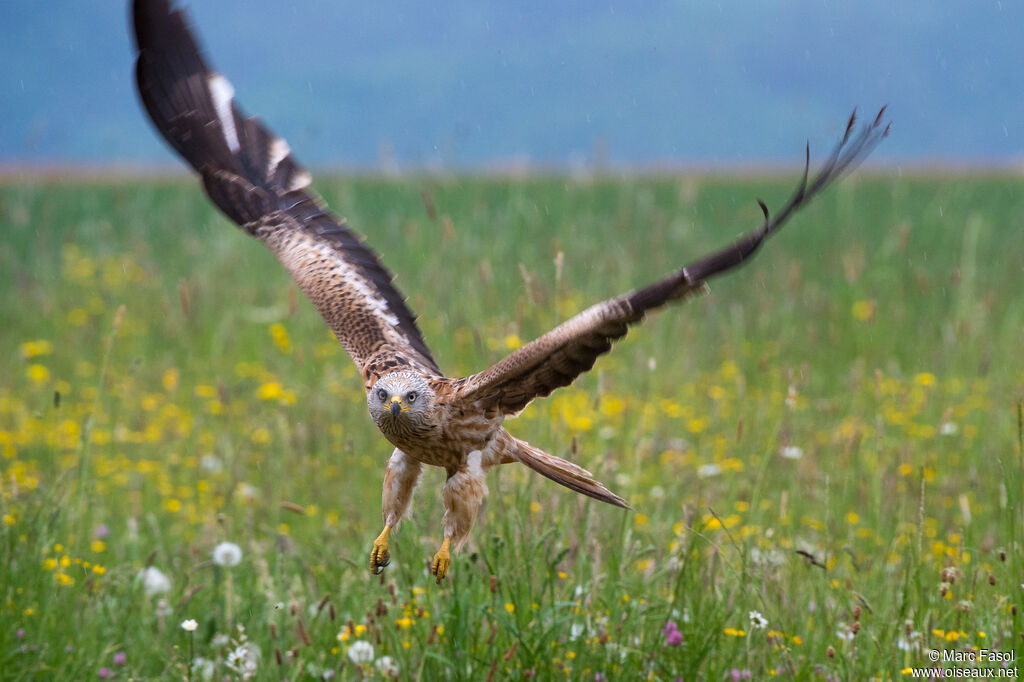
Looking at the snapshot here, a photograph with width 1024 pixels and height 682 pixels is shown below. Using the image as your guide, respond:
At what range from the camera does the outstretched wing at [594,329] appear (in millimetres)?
2617

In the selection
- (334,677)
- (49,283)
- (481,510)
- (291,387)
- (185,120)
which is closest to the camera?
(334,677)

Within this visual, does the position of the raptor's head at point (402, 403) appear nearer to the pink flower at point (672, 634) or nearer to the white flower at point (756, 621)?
the pink flower at point (672, 634)

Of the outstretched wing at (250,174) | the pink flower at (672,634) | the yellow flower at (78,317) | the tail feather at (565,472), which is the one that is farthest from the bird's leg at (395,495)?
the yellow flower at (78,317)

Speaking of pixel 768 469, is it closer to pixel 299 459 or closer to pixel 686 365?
pixel 686 365

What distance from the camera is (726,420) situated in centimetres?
675

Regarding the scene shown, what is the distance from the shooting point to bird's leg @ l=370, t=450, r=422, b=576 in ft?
11.3

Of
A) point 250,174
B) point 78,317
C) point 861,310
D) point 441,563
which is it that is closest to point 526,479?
point 441,563

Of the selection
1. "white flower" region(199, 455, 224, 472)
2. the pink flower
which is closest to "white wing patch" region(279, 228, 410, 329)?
the pink flower

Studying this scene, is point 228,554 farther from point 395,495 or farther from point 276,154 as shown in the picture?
point 276,154

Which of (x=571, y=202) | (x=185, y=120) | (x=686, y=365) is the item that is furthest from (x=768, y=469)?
(x=571, y=202)

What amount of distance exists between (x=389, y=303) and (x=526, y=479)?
3.37 ft

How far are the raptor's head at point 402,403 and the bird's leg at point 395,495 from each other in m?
0.31

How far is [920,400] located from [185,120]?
197 inches

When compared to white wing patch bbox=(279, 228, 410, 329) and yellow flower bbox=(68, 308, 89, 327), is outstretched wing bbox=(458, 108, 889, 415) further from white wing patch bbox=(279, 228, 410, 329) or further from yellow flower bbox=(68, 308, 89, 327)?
yellow flower bbox=(68, 308, 89, 327)
